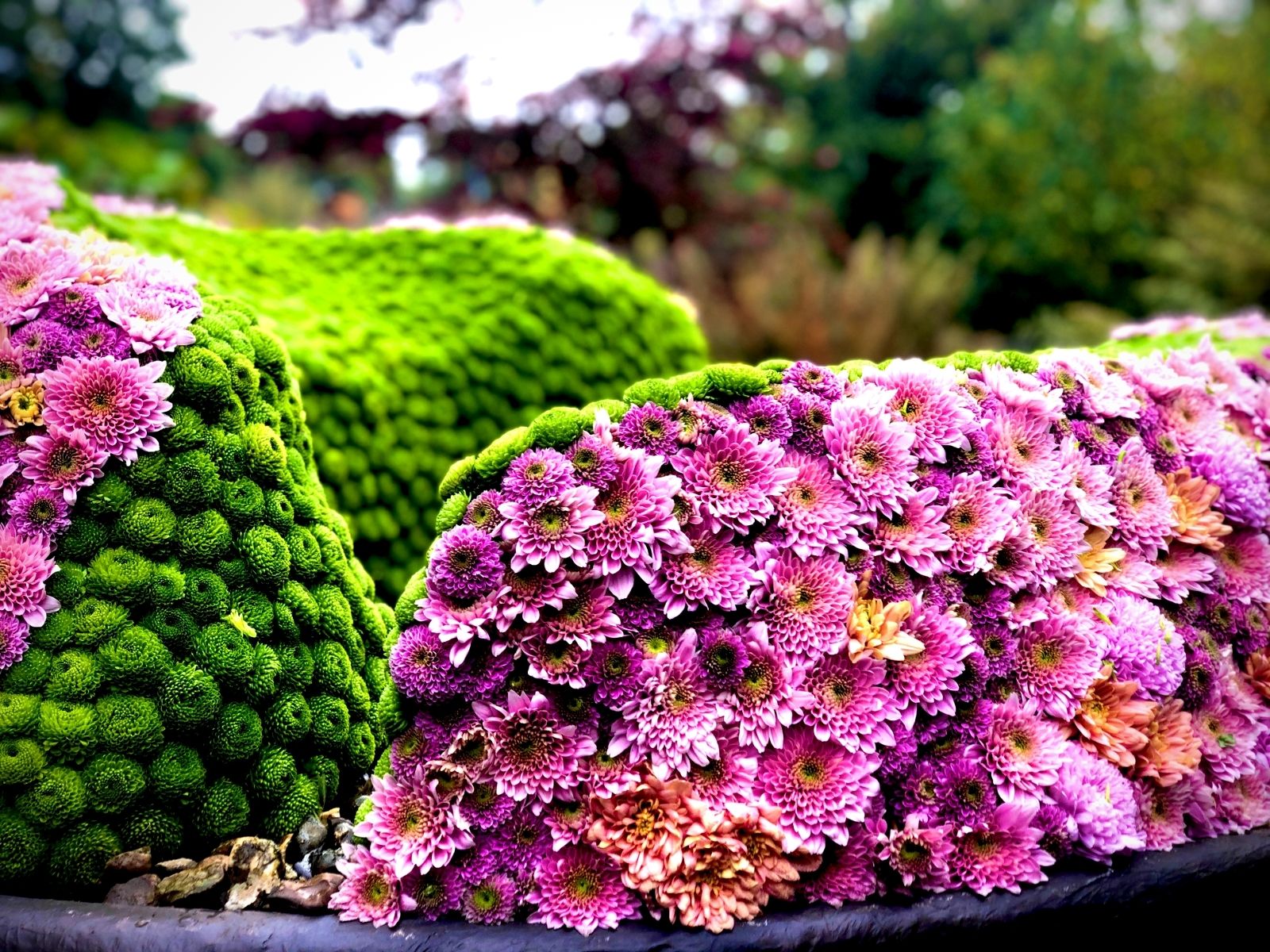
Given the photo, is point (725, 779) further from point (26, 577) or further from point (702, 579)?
point (26, 577)

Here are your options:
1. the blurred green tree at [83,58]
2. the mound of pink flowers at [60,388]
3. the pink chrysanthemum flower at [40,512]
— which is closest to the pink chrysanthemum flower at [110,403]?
the mound of pink flowers at [60,388]

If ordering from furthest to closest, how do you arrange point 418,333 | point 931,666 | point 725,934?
point 418,333 < point 931,666 < point 725,934

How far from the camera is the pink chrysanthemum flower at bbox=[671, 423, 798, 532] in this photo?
1641 mm

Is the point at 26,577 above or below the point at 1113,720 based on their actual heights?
above

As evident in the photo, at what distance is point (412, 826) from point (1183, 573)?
57.2 inches

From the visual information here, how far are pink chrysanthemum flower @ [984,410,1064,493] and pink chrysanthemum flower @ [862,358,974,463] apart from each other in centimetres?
7

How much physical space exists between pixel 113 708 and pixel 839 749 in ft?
3.64

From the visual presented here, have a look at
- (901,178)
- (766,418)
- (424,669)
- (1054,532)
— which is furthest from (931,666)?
(901,178)

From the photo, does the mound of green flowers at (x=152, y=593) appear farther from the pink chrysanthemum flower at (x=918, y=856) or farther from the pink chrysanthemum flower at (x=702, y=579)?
the pink chrysanthemum flower at (x=918, y=856)

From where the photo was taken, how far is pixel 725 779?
1.57m

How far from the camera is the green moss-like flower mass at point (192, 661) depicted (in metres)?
1.55

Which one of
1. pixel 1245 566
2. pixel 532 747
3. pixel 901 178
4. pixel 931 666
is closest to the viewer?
pixel 532 747

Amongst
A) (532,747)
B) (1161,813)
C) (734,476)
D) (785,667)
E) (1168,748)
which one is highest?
(734,476)

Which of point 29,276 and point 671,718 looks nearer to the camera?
point 671,718
